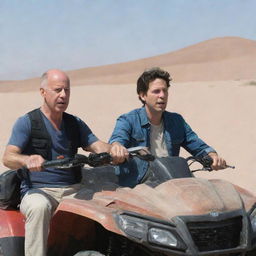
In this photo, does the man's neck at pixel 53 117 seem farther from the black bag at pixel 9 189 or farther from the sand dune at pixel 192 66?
the sand dune at pixel 192 66

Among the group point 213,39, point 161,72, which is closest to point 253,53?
point 213,39

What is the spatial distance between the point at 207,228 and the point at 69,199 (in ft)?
2.85

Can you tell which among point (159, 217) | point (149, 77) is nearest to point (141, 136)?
point (149, 77)

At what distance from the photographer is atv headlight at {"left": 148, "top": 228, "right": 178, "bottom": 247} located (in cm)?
357

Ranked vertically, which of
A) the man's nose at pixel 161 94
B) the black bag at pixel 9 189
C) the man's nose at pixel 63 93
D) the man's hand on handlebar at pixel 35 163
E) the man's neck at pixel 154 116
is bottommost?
the black bag at pixel 9 189

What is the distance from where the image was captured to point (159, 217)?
3.63 metres

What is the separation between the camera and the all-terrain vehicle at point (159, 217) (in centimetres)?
359

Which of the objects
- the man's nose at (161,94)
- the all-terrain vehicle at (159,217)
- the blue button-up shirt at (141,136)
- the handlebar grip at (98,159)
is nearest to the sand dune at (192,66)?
the blue button-up shirt at (141,136)

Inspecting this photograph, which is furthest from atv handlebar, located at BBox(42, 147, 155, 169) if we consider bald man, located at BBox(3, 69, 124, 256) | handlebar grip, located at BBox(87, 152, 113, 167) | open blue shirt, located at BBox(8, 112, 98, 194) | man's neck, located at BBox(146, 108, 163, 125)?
man's neck, located at BBox(146, 108, 163, 125)

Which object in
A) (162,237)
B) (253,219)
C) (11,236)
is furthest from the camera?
(11,236)

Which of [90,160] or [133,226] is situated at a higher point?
[90,160]

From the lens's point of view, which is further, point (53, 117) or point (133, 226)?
point (53, 117)

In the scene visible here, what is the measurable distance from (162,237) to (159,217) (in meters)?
0.11

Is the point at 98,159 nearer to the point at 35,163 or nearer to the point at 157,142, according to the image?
the point at 35,163
